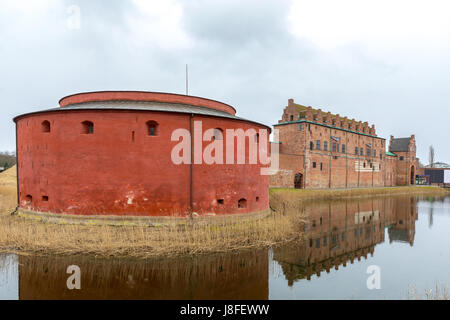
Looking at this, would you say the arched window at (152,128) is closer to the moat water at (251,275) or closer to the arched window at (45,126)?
the arched window at (45,126)

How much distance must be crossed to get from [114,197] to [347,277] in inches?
334

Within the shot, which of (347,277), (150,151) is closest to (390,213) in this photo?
(347,277)

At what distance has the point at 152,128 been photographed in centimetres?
1113

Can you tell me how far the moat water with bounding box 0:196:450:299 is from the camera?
6.27 metres

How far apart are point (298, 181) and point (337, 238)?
19.6 m

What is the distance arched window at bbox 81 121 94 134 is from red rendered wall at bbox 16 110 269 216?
0.54 feet

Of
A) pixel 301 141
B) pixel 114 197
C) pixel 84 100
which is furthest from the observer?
pixel 301 141

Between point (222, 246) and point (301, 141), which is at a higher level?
point (301, 141)

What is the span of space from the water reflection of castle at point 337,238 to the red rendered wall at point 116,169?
4.01 metres

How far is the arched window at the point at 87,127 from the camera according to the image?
10.9 m

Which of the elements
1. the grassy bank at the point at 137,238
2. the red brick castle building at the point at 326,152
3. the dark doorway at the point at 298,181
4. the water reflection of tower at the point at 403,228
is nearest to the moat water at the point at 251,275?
the grassy bank at the point at 137,238
